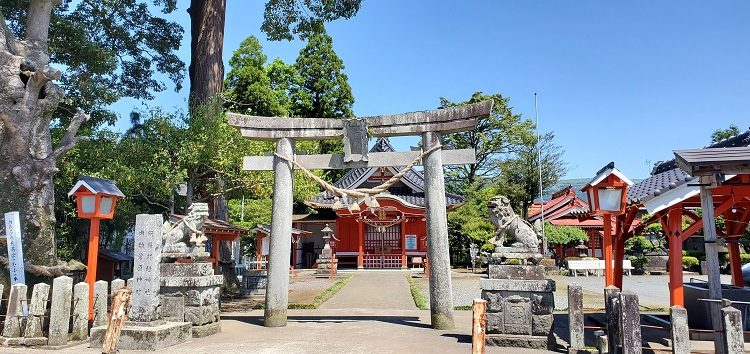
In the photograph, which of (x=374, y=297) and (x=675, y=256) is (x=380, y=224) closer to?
(x=374, y=297)

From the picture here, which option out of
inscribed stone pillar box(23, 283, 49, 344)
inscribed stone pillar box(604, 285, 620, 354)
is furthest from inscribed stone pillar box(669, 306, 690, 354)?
inscribed stone pillar box(23, 283, 49, 344)

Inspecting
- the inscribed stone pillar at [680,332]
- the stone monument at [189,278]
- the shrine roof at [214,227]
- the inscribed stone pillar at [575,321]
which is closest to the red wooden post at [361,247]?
the shrine roof at [214,227]

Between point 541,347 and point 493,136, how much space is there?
30092 millimetres

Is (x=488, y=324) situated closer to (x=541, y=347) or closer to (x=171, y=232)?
(x=541, y=347)

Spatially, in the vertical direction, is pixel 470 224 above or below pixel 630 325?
above

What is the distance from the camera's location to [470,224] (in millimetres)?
27656

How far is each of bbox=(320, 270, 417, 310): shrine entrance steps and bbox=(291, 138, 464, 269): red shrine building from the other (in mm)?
7868

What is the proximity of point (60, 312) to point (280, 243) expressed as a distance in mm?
3783

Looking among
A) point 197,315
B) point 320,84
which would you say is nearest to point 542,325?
point 197,315

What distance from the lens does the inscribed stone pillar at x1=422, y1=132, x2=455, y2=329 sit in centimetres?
862

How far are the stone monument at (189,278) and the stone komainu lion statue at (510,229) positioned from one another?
5.25 m

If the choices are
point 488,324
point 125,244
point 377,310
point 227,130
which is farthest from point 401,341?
point 125,244

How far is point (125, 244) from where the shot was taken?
95.5ft

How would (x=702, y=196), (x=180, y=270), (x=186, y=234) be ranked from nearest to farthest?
(x=702, y=196) → (x=180, y=270) → (x=186, y=234)
